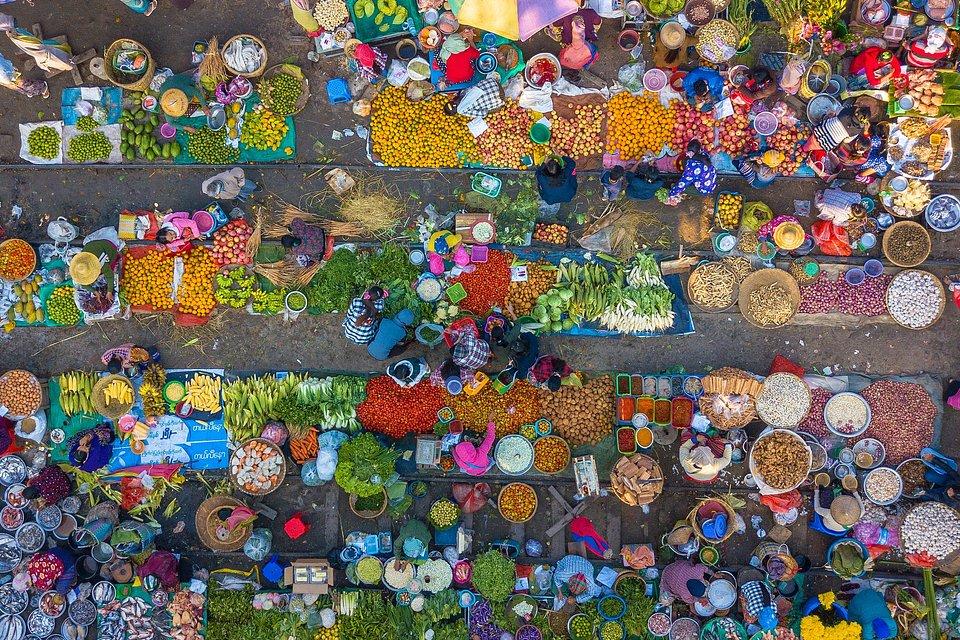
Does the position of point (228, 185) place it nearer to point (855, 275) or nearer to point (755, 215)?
point (755, 215)

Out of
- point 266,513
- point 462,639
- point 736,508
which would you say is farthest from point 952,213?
point 266,513

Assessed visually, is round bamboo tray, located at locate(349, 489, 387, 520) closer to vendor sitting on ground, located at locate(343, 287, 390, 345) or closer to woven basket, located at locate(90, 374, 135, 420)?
vendor sitting on ground, located at locate(343, 287, 390, 345)

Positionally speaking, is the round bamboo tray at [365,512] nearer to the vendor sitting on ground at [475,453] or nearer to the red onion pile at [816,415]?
the vendor sitting on ground at [475,453]

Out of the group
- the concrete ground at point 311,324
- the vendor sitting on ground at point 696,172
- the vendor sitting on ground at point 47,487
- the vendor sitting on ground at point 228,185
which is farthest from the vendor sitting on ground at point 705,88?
the vendor sitting on ground at point 47,487

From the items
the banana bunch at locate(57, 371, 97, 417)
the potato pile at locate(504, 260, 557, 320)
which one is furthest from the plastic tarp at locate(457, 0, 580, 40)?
the banana bunch at locate(57, 371, 97, 417)

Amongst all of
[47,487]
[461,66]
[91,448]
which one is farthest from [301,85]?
[47,487]
